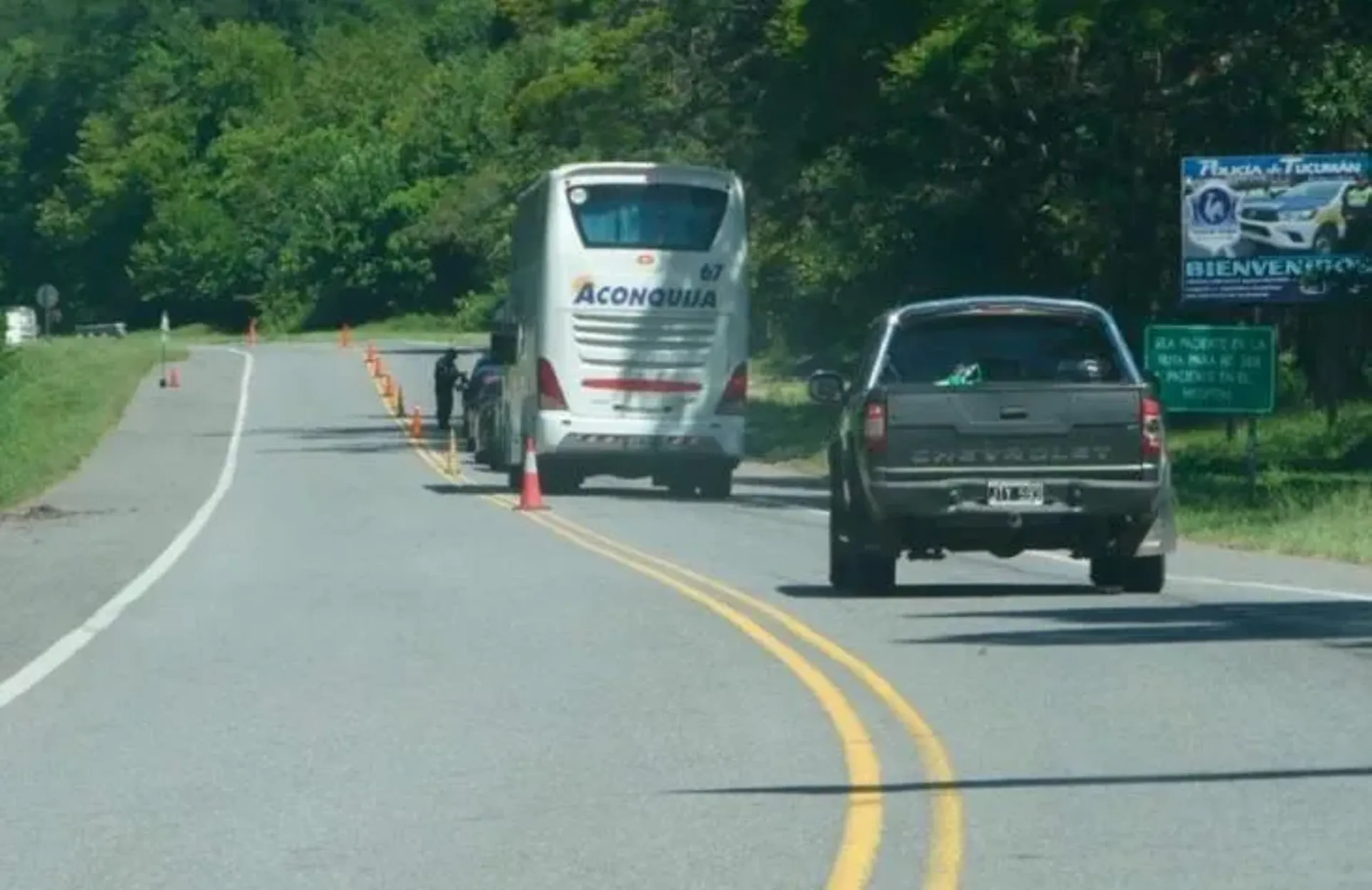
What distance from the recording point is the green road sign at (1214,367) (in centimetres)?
3334

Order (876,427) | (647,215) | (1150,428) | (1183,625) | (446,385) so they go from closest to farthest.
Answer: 1. (1183,625)
2. (876,427)
3. (1150,428)
4. (647,215)
5. (446,385)

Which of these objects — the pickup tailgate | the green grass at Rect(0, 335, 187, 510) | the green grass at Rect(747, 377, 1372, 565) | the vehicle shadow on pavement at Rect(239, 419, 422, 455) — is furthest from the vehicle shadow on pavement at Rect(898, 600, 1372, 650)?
the vehicle shadow on pavement at Rect(239, 419, 422, 455)

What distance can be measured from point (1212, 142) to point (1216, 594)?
23.4 meters

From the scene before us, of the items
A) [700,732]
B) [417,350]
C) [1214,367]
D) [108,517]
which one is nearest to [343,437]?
[108,517]

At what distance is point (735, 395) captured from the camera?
39.2 m


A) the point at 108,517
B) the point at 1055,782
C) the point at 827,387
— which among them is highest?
the point at 827,387

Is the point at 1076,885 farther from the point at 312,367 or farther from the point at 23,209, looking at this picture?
the point at 23,209

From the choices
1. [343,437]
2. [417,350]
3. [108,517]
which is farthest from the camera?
[417,350]

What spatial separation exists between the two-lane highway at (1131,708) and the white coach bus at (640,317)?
1299cm

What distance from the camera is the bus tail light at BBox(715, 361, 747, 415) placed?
128 feet

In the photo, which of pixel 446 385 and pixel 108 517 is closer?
pixel 108 517

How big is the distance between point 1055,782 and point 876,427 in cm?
825

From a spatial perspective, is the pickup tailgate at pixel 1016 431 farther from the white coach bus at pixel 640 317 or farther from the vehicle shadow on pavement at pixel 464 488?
the vehicle shadow on pavement at pixel 464 488

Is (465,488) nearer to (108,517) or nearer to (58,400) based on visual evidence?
(108,517)
